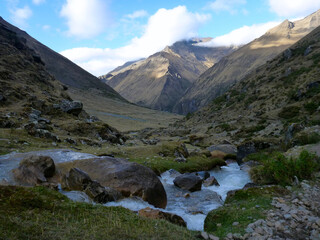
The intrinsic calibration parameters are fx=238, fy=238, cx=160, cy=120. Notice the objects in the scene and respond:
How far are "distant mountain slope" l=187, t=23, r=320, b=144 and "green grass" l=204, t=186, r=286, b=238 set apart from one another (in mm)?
12664

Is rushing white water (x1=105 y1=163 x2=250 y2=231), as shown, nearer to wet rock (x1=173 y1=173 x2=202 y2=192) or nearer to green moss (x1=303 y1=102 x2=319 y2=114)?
wet rock (x1=173 y1=173 x2=202 y2=192)

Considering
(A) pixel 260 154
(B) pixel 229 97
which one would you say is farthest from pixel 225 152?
(B) pixel 229 97

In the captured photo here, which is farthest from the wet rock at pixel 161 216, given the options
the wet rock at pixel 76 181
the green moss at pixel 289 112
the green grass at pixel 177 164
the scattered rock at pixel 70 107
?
the green moss at pixel 289 112

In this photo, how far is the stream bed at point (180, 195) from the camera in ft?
37.9

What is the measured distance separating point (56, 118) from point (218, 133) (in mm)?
34238

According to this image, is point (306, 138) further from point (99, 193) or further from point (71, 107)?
point (71, 107)

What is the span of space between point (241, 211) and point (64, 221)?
6904 millimetres

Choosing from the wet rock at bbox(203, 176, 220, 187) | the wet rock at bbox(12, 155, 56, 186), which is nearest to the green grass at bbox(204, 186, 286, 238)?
the wet rock at bbox(203, 176, 220, 187)

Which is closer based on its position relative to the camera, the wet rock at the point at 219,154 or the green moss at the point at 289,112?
the wet rock at the point at 219,154

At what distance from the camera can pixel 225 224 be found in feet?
30.4

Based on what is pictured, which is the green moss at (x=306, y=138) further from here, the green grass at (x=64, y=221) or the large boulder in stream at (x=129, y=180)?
the green grass at (x=64, y=221)

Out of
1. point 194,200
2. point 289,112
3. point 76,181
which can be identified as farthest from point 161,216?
point 289,112

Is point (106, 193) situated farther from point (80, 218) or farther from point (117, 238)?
point (117, 238)

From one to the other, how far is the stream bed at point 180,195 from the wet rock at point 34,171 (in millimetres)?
506
